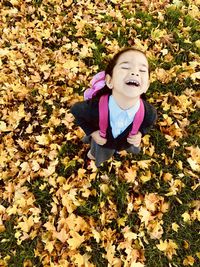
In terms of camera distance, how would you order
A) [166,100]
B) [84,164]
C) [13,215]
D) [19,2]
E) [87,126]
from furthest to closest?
1. [19,2]
2. [166,100]
3. [84,164]
4. [13,215]
5. [87,126]

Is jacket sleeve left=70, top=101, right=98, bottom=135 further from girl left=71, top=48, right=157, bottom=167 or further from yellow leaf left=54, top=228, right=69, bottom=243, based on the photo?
yellow leaf left=54, top=228, right=69, bottom=243

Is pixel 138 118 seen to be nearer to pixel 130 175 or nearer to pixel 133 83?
pixel 133 83

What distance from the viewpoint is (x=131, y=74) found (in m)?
2.52

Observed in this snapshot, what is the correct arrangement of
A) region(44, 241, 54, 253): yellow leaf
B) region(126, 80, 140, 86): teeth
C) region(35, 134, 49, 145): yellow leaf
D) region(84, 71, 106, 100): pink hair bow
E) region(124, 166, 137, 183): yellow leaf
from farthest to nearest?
region(35, 134, 49, 145): yellow leaf, region(124, 166, 137, 183): yellow leaf, region(44, 241, 54, 253): yellow leaf, region(84, 71, 106, 100): pink hair bow, region(126, 80, 140, 86): teeth

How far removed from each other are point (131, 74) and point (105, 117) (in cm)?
56

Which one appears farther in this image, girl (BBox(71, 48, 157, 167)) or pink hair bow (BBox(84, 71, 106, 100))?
pink hair bow (BBox(84, 71, 106, 100))

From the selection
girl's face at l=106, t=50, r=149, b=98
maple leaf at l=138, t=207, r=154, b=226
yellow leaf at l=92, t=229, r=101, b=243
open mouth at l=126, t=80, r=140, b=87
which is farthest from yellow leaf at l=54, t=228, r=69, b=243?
open mouth at l=126, t=80, r=140, b=87

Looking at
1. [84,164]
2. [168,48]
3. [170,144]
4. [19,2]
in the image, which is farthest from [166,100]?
[19,2]

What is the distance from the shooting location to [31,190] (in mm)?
4039

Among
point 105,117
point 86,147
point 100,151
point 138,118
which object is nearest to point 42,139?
point 86,147

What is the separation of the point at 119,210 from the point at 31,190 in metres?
0.98

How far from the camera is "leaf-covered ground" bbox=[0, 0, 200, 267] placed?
3725mm

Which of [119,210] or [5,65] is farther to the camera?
[5,65]

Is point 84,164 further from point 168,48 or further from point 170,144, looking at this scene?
point 168,48
